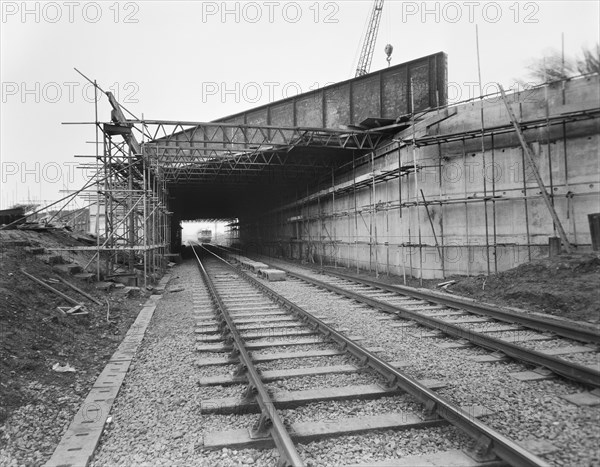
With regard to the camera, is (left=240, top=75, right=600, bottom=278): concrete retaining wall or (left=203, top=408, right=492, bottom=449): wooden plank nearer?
(left=203, top=408, right=492, bottom=449): wooden plank

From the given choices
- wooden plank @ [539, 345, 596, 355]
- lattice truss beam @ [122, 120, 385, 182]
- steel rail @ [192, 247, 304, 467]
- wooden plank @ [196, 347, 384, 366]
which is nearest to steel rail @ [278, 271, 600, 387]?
wooden plank @ [539, 345, 596, 355]

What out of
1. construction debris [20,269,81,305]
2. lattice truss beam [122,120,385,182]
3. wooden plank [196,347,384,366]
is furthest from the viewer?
lattice truss beam [122,120,385,182]

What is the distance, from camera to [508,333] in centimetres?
757

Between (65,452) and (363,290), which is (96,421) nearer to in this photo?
(65,452)

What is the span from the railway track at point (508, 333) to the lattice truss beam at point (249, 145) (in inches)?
399

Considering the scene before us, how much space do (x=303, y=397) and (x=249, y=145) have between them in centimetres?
1958

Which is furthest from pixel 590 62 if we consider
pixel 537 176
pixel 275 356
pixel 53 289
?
pixel 53 289

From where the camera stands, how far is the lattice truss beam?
18.6 metres

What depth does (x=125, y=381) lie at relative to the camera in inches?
219

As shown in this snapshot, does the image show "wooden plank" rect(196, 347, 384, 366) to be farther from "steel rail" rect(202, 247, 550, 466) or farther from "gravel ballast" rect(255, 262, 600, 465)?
"gravel ballast" rect(255, 262, 600, 465)

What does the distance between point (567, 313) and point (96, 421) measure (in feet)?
29.3

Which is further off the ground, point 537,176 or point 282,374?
point 537,176

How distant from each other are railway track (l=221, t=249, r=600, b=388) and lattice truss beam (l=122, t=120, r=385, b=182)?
10133mm

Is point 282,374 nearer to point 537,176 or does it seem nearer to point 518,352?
point 518,352
